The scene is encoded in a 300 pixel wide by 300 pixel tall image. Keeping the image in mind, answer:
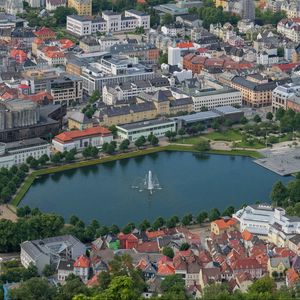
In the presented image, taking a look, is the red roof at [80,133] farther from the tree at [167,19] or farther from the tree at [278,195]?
the tree at [167,19]

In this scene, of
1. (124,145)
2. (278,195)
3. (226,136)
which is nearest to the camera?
(278,195)

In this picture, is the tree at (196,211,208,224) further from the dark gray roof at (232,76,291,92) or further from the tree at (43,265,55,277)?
the dark gray roof at (232,76,291,92)

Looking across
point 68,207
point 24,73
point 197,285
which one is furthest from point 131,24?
point 197,285

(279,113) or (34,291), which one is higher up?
(279,113)

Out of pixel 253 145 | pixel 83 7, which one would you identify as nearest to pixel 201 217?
pixel 253 145

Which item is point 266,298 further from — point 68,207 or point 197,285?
point 68,207

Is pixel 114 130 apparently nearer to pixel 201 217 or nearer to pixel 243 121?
pixel 243 121

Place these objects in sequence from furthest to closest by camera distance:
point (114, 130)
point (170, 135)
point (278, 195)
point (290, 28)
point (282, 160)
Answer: point (290, 28), point (114, 130), point (170, 135), point (282, 160), point (278, 195)

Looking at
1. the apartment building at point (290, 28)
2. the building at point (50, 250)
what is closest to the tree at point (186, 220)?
the building at point (50, 250)
